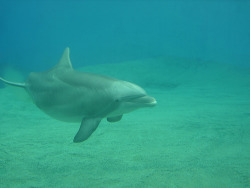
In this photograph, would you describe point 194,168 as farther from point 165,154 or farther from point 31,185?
point 31,185

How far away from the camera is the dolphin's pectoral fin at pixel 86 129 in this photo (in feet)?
9.52

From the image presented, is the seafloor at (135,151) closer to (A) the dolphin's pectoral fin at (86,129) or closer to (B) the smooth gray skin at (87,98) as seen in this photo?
(A) the dolphin's pectoral fin at (86,129)

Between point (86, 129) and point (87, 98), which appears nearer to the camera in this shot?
point (86, 129)

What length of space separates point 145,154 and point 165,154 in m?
0.35

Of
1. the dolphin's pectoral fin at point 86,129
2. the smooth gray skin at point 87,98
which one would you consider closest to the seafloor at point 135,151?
the dolphin's pectoral fin at point 86,129

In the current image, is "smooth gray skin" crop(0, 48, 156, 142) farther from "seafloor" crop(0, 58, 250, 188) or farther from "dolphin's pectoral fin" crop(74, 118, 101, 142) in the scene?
"seafloor" crop(0, 58, 250, 188)

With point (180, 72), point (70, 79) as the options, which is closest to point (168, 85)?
point (180, 72)

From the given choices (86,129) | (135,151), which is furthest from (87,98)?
(135,151)

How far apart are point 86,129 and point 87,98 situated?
1.33 feet

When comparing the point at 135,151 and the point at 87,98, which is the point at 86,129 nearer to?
the point at 87,98

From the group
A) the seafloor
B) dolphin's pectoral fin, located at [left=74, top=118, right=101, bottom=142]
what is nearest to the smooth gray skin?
dolphin's pectoral fin, located at [left=74, top=118, right=101, bottom=142]

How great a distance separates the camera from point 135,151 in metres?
4.21

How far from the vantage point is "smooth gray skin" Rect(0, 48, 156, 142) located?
9.53ft

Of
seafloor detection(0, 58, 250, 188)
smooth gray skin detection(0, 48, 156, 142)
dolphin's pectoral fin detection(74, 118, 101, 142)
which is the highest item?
smooth gray skin detection(0, 48, 156, 142)
